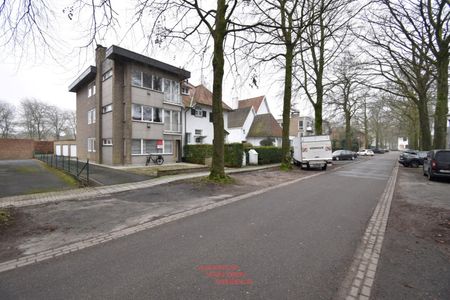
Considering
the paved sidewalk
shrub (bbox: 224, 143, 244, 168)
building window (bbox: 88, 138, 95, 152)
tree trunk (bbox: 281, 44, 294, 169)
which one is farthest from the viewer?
building window (bbox: 88, 138, 95, 152)

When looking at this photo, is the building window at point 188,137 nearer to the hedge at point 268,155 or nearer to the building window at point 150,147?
the building window at point 150,147

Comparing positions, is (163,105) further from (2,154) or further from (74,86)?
(2,154)

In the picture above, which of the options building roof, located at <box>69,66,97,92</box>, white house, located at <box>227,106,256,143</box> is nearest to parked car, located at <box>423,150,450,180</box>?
white house, located at <box>227,106,256,143</box>

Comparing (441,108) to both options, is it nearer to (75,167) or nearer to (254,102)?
(75,167)

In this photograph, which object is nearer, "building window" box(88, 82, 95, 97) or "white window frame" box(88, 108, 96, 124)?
"white window frame" box(88, 108, 96, 124)

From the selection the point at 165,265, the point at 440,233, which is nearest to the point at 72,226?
the point at 165,265

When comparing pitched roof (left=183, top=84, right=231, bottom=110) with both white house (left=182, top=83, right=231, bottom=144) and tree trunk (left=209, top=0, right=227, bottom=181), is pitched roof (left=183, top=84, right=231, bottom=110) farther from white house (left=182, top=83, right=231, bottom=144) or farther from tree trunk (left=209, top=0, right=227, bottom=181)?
tree trunk (left=209, top=0, right=227, bottom=181)

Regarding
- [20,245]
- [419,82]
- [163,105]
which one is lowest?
[20,245]

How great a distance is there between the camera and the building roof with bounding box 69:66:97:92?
72.3 feet

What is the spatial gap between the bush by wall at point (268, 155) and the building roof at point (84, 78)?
1687cm

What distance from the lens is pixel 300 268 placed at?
3.58 meters

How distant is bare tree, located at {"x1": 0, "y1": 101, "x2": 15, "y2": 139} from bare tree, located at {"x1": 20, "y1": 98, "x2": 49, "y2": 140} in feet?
6.83

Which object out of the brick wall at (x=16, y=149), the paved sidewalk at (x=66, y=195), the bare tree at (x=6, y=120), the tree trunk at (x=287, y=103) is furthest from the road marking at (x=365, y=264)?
the bare tree at (x=6, y=120)

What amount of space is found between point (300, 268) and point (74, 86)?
102ft
